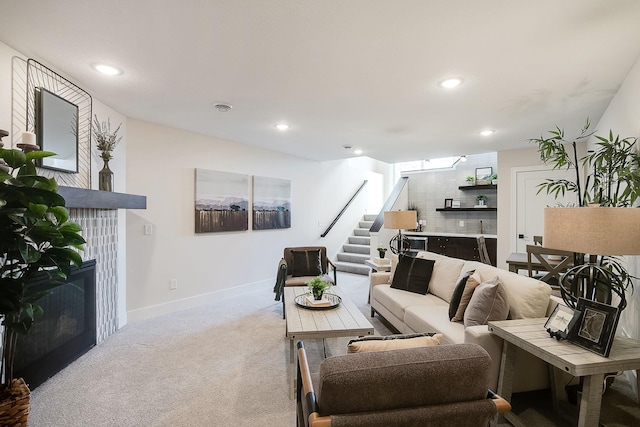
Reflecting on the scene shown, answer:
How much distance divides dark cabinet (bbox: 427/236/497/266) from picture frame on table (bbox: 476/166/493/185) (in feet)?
4.28

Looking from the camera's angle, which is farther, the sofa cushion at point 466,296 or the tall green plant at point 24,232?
the sofa cushion at point 466,296

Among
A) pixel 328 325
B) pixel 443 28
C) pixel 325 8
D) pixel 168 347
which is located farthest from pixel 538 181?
pixel 168 347

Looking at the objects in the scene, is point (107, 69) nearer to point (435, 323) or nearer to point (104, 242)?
point (104, 242)

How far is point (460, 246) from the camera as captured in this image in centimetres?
631

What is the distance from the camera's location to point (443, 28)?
1.80 meters

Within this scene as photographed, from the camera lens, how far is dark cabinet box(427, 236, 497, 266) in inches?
240

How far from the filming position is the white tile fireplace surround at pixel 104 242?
279 cm

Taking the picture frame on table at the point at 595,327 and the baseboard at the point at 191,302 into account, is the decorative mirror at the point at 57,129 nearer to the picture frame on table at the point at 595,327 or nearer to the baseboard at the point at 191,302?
the baseboard at the point at 191,302

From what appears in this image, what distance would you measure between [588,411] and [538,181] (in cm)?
436

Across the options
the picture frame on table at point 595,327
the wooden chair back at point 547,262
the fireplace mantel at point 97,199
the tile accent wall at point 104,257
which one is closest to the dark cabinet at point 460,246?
the wooden chair back at point 547,262

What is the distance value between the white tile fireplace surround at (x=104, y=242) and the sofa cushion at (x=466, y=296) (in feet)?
10.3

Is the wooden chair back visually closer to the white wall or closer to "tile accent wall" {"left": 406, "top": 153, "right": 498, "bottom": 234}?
"tile accent wall" {"left": 406, "top": 153, "right": 498, "bottom": 234}

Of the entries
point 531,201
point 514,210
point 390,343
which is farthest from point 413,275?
point 531,201

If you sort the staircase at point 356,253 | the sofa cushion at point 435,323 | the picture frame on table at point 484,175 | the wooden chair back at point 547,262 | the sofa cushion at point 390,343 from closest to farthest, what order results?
the sofa cushion at point 390,343 < the sofa cushion at point 435,323 < the wooden chair back at point 547,262 < the staircase at point 356,253 < the picture frame on table at point 484,175
